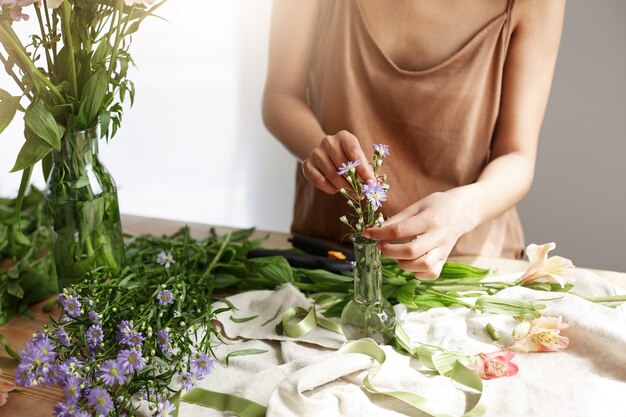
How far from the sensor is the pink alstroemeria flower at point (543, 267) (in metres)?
0.90

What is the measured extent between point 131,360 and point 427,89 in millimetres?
706

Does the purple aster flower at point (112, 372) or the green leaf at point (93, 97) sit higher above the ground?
the green leaf at point (93, 97)

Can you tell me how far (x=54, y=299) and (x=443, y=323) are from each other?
611 millimetres

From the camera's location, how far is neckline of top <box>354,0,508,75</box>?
108 centimetres

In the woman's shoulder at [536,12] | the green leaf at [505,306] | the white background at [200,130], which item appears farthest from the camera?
the white background at [200,130]

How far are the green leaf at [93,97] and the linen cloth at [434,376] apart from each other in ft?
1.03

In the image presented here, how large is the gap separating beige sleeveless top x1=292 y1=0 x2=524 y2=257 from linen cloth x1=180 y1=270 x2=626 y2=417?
1.10 feet

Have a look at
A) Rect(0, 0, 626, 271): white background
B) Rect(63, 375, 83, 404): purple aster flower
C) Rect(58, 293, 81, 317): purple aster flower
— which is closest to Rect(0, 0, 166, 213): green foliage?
Rect(58, 293, 81, 317): purple aster flower

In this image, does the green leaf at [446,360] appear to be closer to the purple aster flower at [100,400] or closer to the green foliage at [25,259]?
the purple aster flower at [100,400]

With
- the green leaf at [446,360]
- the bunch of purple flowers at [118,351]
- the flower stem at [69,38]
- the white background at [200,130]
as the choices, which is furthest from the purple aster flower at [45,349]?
the white background at [200,130]

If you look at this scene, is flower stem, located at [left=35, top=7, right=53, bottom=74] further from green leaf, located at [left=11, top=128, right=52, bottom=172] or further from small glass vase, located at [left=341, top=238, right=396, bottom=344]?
small glass vase, located at [left=341, top=238, right=396, bottom=344]

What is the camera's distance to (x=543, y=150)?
1.27 metres

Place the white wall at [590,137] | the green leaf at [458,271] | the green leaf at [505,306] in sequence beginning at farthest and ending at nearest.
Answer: the white wall at [590,137] < the green leaf at [458,271] < the green leaf at [505,306]

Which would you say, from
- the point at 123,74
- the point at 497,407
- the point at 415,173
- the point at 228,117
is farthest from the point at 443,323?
the point at 228,117
